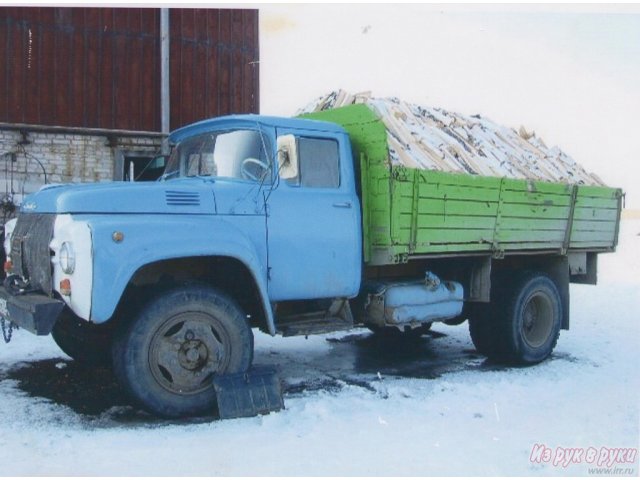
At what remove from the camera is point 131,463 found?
11.8 feet

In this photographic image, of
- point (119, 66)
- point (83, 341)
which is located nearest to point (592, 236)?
point (83, 341)

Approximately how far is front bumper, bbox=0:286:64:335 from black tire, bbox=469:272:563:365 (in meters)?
4.32

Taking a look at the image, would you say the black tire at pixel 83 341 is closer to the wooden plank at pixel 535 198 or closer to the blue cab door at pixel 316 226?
the blue cab door at pixel 316 226

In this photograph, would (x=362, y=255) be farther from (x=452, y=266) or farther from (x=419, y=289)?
(x=452, y=266)

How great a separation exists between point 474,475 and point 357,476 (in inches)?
25.9

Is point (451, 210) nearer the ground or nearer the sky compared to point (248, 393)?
nearer the sky

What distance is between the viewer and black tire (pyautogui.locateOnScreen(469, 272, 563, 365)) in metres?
6.55

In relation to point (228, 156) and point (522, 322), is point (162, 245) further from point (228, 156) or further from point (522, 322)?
point (522, 322)

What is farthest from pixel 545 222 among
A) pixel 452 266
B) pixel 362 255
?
pixel 362 255

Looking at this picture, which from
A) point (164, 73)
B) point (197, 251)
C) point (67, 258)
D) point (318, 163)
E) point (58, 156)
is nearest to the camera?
point (67, 258)

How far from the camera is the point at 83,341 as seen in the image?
558cm

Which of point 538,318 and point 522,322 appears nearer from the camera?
point 522,322

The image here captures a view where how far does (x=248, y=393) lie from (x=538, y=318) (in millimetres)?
3820

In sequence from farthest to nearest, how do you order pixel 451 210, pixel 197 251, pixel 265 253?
pixel 451 210 < pixel 265 253 < pixel 197 251
